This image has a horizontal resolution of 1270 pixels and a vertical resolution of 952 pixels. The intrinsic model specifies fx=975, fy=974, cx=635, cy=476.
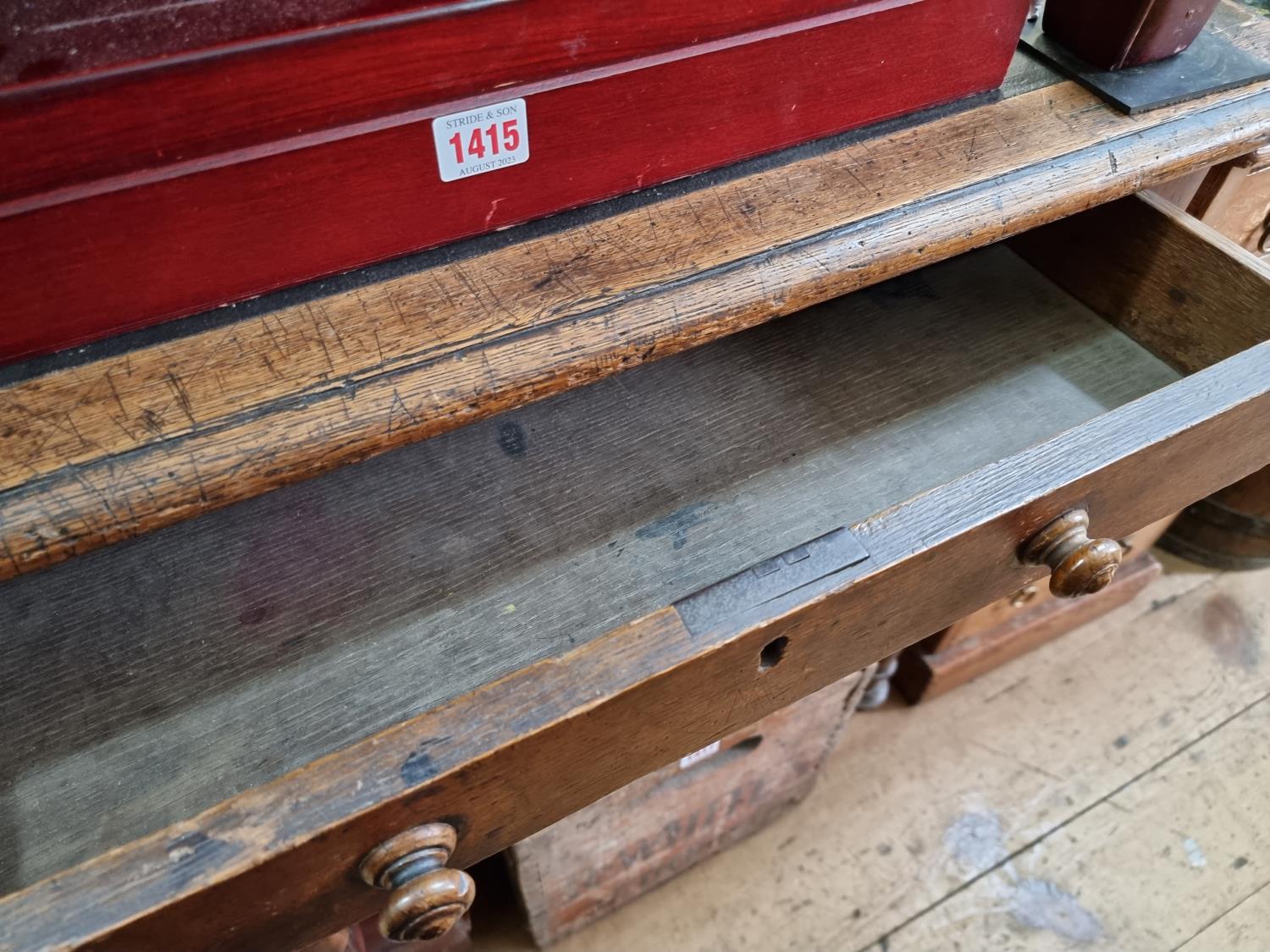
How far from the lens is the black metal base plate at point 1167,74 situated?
729mm

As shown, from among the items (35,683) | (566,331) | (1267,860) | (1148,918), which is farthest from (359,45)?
(1267,860)

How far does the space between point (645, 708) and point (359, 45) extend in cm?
37

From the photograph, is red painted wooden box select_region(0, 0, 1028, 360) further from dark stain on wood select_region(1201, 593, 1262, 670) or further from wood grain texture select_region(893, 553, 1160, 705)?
dark stain on wood select_region(1201, 593, 1262, 670)

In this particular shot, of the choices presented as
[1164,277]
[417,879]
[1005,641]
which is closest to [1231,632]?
[1005,641]

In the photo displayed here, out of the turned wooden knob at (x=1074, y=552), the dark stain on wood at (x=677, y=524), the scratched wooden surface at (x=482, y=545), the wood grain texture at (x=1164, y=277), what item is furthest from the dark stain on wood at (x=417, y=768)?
the wood grain texture at (x=1164, y=277)

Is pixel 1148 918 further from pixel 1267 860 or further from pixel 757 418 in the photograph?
pixel 757 418

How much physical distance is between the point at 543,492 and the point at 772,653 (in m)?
0.22

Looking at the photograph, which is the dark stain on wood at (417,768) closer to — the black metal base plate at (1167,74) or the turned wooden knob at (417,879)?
the turned wooden knob at (417,879)

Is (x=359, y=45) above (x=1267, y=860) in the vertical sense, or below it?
above

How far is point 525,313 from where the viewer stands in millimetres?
569

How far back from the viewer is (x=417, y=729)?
459mm

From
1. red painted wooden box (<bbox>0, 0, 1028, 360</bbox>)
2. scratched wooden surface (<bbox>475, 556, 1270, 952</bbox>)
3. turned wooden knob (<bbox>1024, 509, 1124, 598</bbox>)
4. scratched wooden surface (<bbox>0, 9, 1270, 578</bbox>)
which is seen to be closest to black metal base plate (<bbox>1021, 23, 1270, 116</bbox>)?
scratched wooden surface (<bbox>0, 9, 1270, 578</bbox>)

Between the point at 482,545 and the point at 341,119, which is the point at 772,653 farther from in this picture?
the point at 341,119

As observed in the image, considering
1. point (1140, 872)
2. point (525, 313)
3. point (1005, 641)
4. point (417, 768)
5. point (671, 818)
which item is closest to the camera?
point (417, 768)
